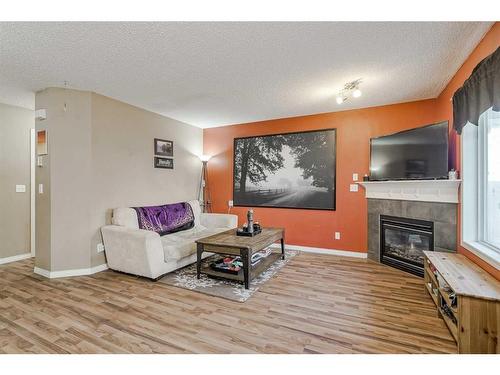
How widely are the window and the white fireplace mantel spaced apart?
0.19 metres

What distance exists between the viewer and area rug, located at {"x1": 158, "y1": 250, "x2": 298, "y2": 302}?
2.59 meters

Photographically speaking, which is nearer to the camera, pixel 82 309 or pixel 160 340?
pixel 160 340

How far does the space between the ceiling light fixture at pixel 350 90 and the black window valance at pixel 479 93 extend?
0.97 meters

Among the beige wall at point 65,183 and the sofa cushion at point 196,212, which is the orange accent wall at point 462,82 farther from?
the beige wall at point 65,183

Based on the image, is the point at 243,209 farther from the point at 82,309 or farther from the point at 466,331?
the point at 466,331

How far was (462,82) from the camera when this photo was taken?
8.32 ft

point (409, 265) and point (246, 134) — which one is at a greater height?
point (246, 134)

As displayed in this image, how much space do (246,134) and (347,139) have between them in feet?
6.16

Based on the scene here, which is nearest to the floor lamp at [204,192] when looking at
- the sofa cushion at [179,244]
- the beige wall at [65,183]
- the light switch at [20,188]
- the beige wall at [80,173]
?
the sofa cushion at [179,244]

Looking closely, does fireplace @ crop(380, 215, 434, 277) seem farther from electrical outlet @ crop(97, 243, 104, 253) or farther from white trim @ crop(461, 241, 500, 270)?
electrical outlet @ crop(97, 243, 104, 253)

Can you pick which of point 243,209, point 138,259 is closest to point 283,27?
point 138,259

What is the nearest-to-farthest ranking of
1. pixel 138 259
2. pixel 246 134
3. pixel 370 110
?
pixel 138 259
pixel 370 110
pixel 246 134

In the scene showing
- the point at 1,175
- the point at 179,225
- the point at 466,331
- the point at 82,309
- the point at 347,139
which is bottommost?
the point at 82,309

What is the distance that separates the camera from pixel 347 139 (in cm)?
404
